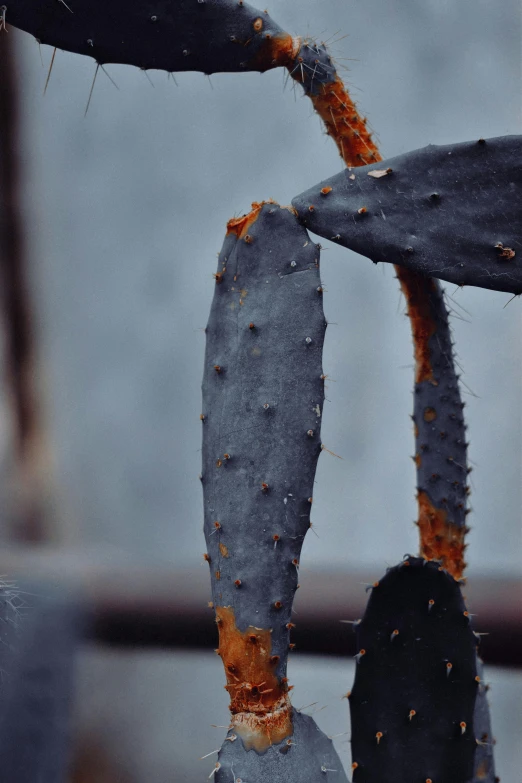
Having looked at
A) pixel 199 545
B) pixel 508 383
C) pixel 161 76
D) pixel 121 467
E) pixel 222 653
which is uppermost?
pixel 161 76

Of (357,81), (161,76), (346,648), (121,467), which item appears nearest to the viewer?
(346,648)

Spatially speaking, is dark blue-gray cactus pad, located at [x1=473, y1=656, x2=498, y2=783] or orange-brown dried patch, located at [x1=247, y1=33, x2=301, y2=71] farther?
dark blue-gray cactus pad, located at [x1=473, y1=656, x2=498, y2=783]

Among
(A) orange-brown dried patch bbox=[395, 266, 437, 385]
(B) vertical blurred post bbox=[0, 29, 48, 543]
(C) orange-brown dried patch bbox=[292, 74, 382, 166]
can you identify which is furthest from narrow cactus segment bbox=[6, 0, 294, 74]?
(B) vertical blurred post bbox=[0, 29, 48, 543]

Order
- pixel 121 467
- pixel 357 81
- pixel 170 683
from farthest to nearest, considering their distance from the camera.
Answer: pixel 121 467 < pixel 357 81 < pixel 170 683

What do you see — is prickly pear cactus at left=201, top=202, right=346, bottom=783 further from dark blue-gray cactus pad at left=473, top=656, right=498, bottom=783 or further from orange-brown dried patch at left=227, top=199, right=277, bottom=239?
dark blue-gray cactus pad at left=473, top=656, right=498, bottom=783

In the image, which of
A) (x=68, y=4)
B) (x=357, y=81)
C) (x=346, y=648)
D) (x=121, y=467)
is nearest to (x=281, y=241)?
(x=68, y=4)

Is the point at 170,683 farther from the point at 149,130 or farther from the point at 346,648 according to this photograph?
the point at 149,130

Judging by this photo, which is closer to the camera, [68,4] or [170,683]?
[68,4]
